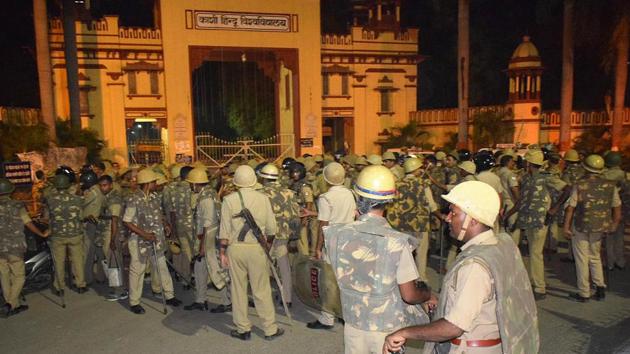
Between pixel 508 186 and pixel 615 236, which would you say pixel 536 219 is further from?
pixel 615 236

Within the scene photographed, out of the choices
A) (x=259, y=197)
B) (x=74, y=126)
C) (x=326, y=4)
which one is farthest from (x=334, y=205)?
(x=326, y=4)

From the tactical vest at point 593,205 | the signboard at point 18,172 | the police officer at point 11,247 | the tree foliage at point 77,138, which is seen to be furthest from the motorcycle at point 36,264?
the tree foliage at point 77,138

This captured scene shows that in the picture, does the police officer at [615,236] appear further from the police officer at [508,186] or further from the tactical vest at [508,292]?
the tactical vest at [508,292]

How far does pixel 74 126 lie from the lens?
19.1 meters

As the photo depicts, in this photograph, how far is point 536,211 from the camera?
6547mm

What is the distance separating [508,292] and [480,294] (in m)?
0.16

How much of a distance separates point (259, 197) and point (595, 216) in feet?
14.4

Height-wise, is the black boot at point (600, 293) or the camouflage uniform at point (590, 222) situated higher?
the camouflage uniform at point (590, 222)

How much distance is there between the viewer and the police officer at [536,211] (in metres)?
6.52

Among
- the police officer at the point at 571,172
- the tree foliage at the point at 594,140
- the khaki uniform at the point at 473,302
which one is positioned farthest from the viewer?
the tree foliage at the point at 594,140

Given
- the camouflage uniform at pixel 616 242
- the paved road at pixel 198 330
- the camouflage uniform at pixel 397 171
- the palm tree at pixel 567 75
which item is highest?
the palm tree at pixel 567 75

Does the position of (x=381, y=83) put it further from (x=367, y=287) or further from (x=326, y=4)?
(x=367, y=287)

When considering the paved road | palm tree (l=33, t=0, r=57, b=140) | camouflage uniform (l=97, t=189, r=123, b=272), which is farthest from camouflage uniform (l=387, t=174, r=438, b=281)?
palm tree (l=33, t=0, r=57, b=140)

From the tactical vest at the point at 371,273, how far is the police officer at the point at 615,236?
651cm
